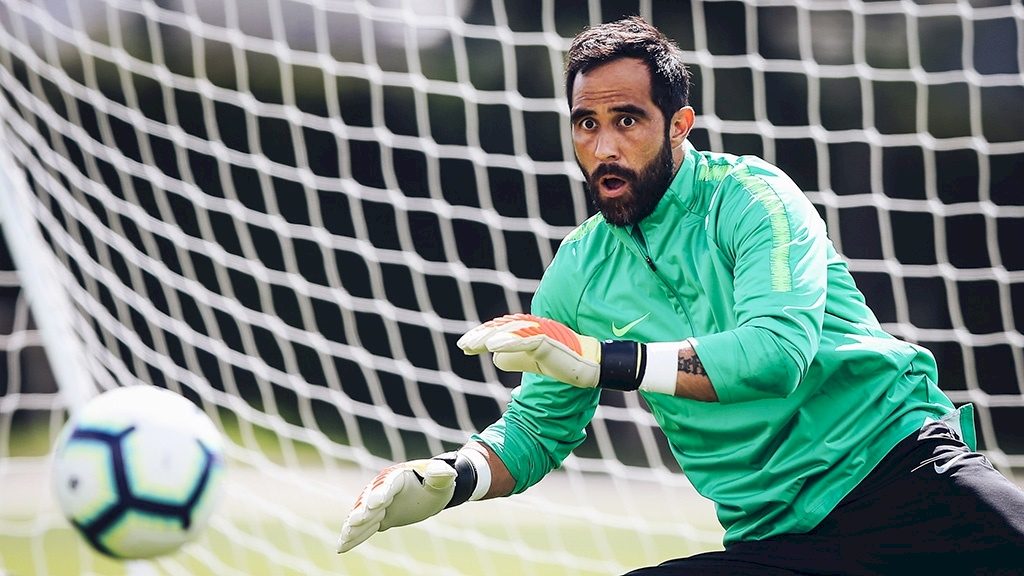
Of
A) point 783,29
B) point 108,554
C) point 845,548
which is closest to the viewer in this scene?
point 845,548

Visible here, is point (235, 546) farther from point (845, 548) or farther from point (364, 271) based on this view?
point (845, 548)

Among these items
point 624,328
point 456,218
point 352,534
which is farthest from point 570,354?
point 456,218

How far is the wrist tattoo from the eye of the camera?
2.52 metres

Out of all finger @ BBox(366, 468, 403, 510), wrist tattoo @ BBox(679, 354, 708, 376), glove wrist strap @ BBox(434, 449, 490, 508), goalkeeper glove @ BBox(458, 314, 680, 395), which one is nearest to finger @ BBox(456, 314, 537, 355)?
goalkeeper glove @ BBox(458, 314, 680, 395)

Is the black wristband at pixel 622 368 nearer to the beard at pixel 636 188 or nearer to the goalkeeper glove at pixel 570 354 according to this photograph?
Result: the goalkeeper glove at pixel 570 354

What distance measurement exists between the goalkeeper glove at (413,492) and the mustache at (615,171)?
718mm

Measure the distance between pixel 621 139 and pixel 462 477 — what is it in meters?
0.85

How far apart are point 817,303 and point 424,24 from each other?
331 centimetres

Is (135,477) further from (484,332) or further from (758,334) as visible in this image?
(758,334)

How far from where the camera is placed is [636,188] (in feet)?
9.70

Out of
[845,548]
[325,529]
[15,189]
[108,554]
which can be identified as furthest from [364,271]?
[845,548]

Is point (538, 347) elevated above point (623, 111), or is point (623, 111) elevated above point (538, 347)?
point (623, 111)

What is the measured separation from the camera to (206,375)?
935cm

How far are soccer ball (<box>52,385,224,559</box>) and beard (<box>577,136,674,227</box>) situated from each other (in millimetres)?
1224
